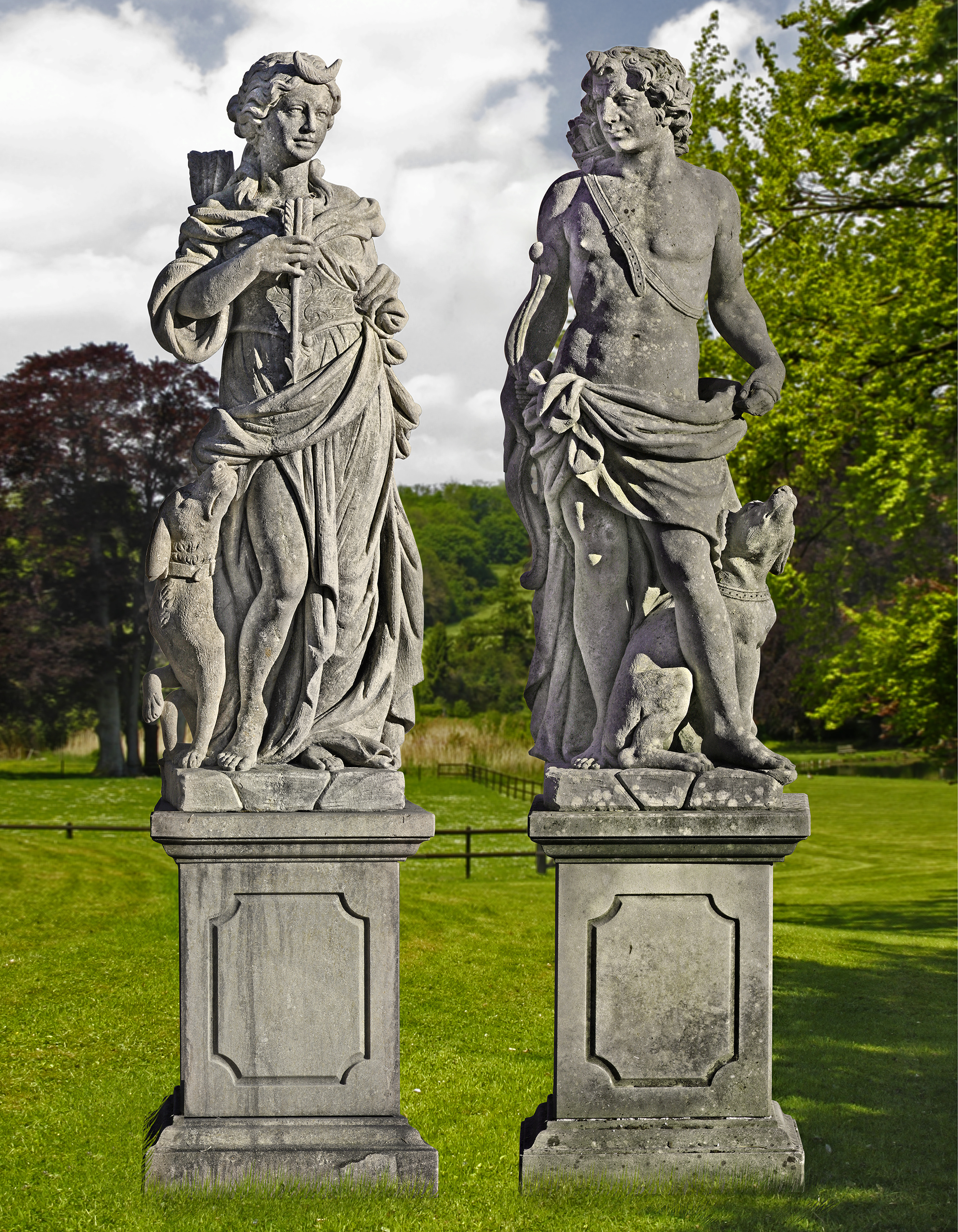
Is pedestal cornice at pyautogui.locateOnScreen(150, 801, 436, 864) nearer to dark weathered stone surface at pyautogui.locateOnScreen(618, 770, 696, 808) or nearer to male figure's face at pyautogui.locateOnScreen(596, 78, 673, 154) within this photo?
dark weathered stone surface at pyautogui.locateOnScreen(618, 770, 696, 808)

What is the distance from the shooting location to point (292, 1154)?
509 cm

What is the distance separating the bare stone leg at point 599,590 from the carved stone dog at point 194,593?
1398mm

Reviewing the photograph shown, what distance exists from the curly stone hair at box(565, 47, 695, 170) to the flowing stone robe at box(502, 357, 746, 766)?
105cm

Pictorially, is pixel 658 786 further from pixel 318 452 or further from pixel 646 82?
pixel 646 82

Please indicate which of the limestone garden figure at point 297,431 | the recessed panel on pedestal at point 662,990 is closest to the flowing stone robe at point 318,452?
the limestone garden figure at point 297,431

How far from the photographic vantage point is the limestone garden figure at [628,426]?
17.3ft

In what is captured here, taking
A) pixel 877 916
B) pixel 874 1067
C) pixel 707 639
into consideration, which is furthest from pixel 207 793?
pixel 877 916

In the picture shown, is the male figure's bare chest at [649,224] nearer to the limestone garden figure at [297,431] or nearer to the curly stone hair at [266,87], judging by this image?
the limestone garden figure at [297,431]

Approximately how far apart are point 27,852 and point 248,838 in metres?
8.07

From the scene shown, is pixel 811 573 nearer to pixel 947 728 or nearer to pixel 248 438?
pixel 947 728


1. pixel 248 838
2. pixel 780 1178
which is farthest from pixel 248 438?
pixel 780 1178

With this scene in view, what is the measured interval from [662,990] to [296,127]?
3748mm

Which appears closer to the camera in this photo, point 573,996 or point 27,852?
point 573,996

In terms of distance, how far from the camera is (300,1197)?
500 cm
